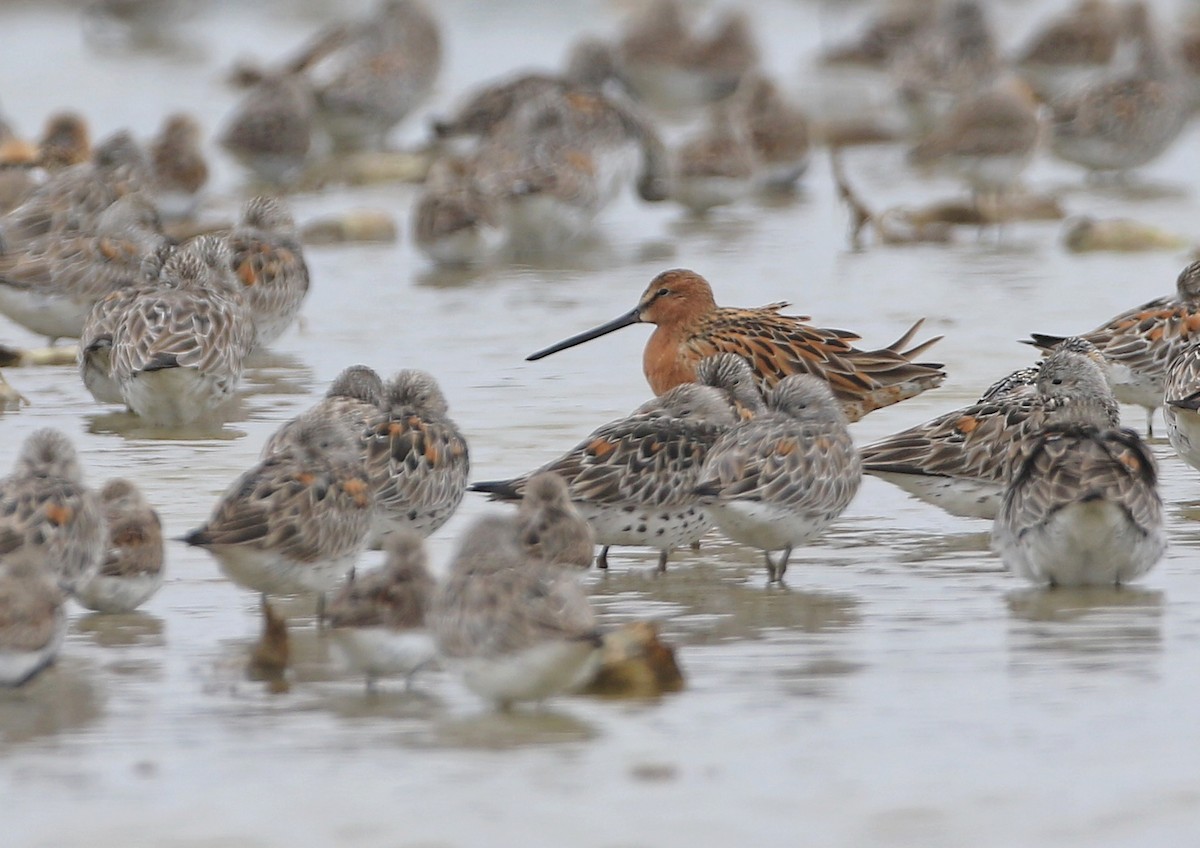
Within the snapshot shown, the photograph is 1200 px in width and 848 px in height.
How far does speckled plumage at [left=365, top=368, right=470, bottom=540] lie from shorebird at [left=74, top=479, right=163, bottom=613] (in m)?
0.87

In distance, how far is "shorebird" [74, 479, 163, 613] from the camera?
756 centimetres

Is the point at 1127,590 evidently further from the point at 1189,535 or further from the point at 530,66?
the point at 530,66

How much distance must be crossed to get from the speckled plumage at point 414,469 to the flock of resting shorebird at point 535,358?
0.05ft

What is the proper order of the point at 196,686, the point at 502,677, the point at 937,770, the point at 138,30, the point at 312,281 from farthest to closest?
the point at 138,30 < the point at 312,281 < the point at 196,686 < the point at 502,677 < the point at 937,770

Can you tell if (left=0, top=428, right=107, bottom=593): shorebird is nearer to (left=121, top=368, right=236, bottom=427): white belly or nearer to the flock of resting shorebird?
the flock of resting shorebird

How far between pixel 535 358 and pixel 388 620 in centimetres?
554

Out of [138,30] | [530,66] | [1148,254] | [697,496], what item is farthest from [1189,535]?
[138,30]

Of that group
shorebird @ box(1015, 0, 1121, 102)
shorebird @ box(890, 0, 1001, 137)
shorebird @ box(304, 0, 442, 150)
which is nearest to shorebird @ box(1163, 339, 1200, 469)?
shorebird @ box(890, 0, 1001, 137)

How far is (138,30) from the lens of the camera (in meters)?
32.8

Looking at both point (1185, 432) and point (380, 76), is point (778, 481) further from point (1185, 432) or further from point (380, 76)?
point (380, 76)

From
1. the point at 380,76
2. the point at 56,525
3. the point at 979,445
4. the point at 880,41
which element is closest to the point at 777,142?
the point at 380,76

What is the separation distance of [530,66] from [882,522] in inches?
801

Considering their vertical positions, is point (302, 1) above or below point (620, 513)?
above

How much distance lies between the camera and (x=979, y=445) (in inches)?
355
